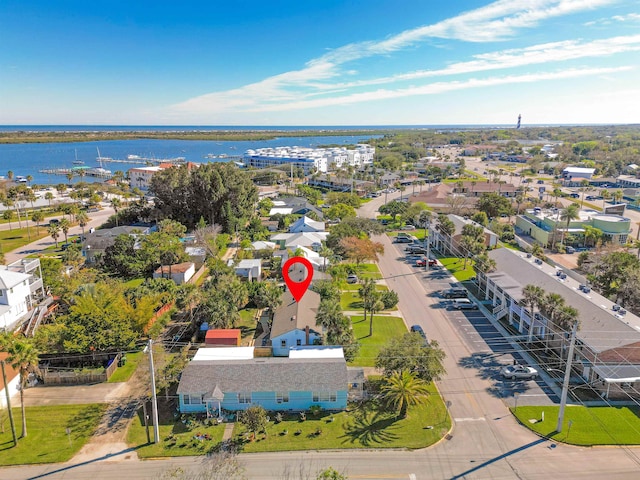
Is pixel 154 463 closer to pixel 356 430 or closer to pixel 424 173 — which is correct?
pixel 356 430

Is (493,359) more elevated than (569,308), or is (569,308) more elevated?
(569,308)

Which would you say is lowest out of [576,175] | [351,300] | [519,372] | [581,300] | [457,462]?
[457,462]

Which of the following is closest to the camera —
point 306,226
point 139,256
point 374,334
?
point 374,334

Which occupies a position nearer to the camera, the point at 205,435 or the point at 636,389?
the point at 205,435

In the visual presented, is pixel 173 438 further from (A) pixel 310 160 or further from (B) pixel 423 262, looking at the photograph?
(A) pixel 310 160

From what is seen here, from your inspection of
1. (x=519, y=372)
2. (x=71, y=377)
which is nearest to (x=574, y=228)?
(x=519, y=372)

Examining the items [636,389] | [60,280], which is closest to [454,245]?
[636,389]
